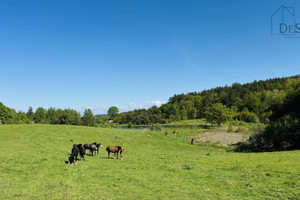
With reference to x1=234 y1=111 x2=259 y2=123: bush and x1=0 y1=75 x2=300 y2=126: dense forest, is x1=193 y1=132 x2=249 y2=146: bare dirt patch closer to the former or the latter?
x1=0 y1=75 x2=300 y2=126: dense forest

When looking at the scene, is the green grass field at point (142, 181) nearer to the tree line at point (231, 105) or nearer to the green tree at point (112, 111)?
the tree line at point (231, 105)

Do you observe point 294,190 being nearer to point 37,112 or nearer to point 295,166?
point 295,166

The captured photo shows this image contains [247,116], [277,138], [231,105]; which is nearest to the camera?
[277,138]

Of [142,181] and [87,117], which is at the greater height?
[87,117]

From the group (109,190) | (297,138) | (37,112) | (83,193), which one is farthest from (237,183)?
(37,112)

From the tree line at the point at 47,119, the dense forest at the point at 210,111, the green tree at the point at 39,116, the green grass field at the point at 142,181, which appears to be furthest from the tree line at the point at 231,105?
the green grass field at the point at 142,181

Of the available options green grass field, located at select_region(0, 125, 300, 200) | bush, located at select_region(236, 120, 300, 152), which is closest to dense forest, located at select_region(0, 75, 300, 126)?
bush, located at select_region(236, 120, 300, 152)

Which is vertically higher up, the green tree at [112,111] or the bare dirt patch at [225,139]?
the green tree at [112,111]

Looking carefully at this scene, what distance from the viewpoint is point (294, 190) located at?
420 inches

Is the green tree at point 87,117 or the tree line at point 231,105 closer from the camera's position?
the green tree at point 87,117

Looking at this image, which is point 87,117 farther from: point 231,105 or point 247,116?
point 231,105

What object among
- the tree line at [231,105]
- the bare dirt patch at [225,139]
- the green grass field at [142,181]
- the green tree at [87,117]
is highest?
the tree line at [231,105]

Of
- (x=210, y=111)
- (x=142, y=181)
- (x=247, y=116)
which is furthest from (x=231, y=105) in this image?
(x=142, y=181)

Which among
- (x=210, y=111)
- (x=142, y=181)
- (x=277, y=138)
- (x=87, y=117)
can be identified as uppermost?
(x=210, y=111)
